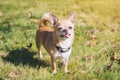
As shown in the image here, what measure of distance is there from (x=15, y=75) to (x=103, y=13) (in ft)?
19.6

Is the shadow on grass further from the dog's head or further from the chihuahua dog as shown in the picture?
the dog's head

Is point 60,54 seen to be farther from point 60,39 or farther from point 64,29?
point 64,29

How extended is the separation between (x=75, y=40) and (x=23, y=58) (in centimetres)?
164

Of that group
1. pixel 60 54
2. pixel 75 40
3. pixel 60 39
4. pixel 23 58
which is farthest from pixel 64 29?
pixel 75 40

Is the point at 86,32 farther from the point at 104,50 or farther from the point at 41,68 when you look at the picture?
the point at 41,68

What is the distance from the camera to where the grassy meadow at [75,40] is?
6.87 metres

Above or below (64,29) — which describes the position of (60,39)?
below

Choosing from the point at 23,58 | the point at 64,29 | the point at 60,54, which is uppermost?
the point at 64,29

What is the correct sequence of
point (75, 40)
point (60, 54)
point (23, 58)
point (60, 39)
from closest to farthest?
point (60, 39)
point (60, 54)
point (23, 58)
point (75, 40)

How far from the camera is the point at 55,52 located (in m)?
6.78

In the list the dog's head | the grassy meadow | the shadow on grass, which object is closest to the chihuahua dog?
the dog's head

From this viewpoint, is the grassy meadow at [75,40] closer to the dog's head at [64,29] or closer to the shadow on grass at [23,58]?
the shadow on grass at [23,58]

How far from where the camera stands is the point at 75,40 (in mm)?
8867

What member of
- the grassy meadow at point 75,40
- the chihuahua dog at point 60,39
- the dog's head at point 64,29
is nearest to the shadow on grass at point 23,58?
the grassy meadow at point 75,40
